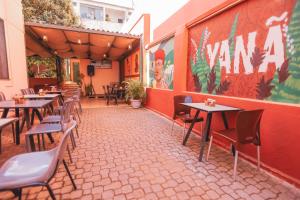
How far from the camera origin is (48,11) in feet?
32.0

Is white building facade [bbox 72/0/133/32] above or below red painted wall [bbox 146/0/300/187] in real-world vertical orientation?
above

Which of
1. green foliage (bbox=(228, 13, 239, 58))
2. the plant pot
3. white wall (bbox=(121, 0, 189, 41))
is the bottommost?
the plant pot

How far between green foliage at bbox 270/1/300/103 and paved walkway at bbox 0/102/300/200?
1092 millimetres

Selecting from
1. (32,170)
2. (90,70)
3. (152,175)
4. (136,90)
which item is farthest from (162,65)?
(90,70)

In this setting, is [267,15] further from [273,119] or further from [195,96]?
[195,96]

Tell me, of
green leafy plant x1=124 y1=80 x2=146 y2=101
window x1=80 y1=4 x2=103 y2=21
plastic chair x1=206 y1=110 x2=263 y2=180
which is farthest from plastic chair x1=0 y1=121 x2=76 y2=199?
Answer: window x1=80 y1=4 x2=103 y2=21

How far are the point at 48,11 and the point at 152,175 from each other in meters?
11.5

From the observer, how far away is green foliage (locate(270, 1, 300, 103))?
1998mm

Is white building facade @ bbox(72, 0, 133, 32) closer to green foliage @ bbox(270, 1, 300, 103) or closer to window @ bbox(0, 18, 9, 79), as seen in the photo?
→ window @ bbox(0, 18, 9, 79)

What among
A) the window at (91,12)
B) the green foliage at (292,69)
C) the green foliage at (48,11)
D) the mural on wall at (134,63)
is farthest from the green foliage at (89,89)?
the green foliage at (292,69)

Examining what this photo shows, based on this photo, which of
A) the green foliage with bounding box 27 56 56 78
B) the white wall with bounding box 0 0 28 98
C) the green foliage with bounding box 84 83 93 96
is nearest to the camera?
the white wall with bounding box 0 0 28 98

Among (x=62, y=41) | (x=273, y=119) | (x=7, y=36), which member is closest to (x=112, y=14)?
(x=62, y=41)

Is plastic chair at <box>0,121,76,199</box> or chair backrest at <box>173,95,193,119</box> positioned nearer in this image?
plastic chair at <box>0,121,76,199</box>

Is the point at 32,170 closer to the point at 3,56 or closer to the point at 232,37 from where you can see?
the point at 232,37
